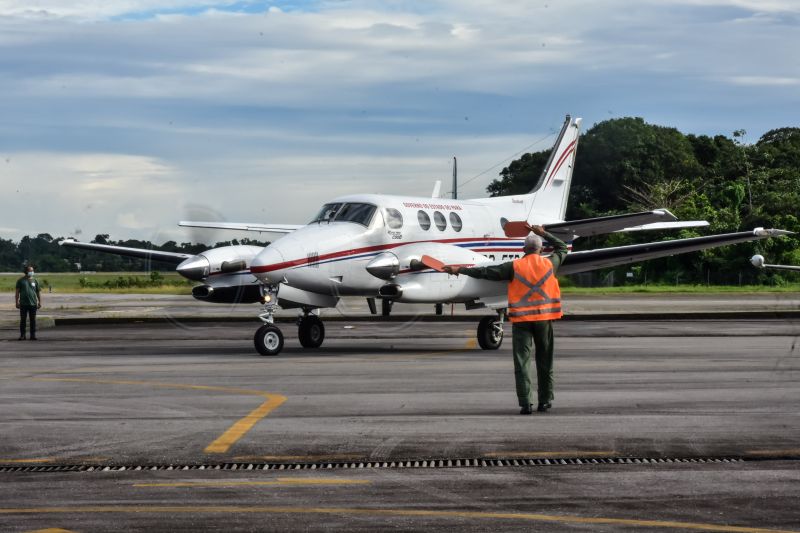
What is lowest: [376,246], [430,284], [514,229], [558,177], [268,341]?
[268,341]

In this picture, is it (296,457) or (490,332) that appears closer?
(296,457)

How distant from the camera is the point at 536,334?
12.8 m

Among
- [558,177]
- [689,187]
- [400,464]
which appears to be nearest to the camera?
[400,464]

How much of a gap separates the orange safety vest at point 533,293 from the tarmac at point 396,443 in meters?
1.14

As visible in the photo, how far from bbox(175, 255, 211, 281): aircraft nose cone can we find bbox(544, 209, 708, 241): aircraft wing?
7.54 m

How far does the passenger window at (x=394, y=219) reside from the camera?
75.9 feet

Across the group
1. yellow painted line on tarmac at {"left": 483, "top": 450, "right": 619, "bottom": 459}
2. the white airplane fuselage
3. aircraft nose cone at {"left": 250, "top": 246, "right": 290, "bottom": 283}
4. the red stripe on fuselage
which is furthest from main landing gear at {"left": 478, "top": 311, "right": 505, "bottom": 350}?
yellow painted line on tarmac at {"left": 483, "top": 450, "right": 619, "bottom": 459}

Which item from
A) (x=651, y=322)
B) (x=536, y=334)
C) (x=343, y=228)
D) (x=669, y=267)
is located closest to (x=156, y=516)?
(x=536, y=334)

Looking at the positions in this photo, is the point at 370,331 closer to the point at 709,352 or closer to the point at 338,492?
the point at 709,352

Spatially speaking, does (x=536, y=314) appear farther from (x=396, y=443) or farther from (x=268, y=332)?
(x=268, y=332)

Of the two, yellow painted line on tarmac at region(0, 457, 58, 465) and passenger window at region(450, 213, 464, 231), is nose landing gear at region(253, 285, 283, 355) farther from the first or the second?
yellow painted line on tarmac at region(0, 457, 58, 465)

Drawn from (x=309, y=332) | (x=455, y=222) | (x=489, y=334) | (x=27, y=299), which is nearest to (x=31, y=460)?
(x=309, y=332)

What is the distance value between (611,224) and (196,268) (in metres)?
8.98

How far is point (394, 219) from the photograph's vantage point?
23234 millimetres
